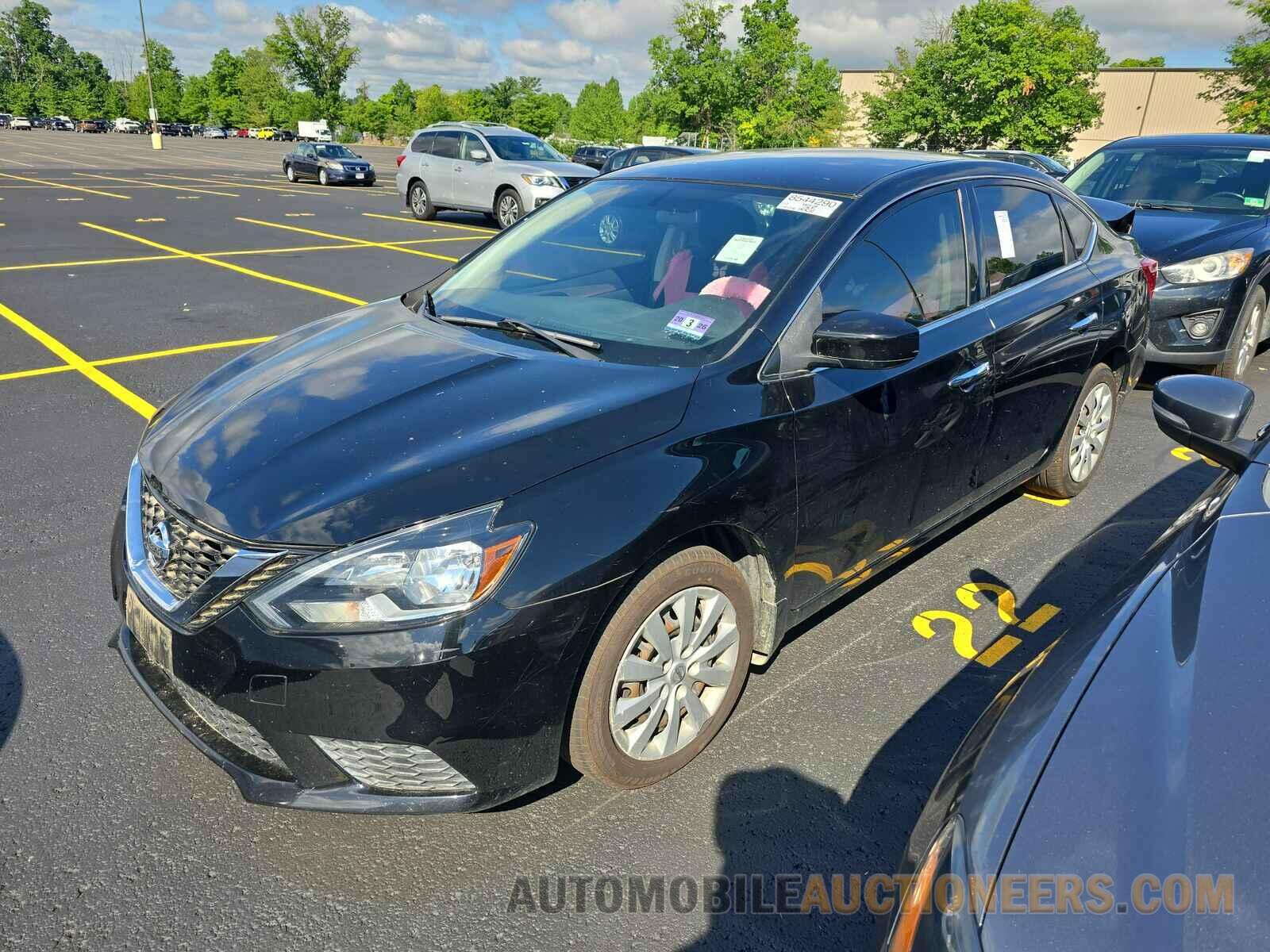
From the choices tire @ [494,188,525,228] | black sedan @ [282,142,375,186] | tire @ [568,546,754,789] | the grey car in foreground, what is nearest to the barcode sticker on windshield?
tire @ [568,546,754,789]

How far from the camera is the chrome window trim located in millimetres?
2770

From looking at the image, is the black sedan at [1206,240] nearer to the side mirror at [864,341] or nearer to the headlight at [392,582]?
the side mirror at [864,341]

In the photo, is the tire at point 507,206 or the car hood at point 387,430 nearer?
the car hood at point 387,430

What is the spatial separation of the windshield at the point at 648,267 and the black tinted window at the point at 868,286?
14 centimetres

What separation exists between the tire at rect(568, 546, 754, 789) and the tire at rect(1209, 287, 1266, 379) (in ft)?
17.9

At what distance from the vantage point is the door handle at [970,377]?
3.35 metres

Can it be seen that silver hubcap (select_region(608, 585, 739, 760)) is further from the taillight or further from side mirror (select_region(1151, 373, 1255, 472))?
the taillight

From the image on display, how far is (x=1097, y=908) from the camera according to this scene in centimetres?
121

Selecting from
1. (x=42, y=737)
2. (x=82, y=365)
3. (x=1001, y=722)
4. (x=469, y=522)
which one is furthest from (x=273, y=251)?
(x=1001, y=722)

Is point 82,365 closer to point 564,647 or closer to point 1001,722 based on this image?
point 564,647

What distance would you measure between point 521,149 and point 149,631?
1597 cm

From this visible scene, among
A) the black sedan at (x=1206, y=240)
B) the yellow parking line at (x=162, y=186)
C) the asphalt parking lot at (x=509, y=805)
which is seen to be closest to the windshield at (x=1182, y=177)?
the black sedan at (x=1206, y=240)

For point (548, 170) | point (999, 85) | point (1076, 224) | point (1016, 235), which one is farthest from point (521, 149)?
point (999, 85)

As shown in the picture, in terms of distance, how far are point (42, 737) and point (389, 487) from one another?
1.50 m
